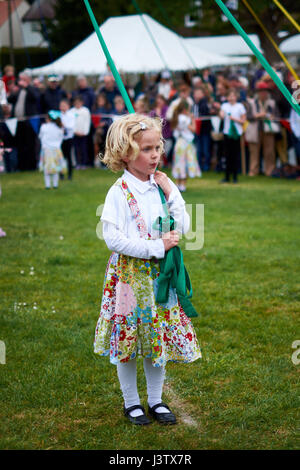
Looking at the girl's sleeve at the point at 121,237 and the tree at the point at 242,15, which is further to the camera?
the tree at the point at 242,15

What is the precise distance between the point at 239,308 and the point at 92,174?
10.7 meters

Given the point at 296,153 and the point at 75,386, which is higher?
the point at 296,153

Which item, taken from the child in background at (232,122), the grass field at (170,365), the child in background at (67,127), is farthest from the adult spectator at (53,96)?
the grass field at (170,365)

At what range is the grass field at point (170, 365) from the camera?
11.0 ft

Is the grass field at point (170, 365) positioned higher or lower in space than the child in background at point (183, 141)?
lower

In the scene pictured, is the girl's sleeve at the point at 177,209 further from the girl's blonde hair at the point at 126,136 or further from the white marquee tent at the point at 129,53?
the white marquee tent at the point at 129,53

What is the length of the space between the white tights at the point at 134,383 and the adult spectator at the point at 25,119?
527 inches

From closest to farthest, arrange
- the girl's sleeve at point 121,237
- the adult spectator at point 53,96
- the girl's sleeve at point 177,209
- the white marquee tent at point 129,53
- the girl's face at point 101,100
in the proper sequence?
1. the girl's sleeve at point 121,237
2. the girl's sleeve at point 177,209
3. the adult spectator at point 53,96
4. the girl's face at point 101,100
5. the white marquee tent at point 129,53

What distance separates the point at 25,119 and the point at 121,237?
13.4 m

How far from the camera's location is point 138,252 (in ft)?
10.4

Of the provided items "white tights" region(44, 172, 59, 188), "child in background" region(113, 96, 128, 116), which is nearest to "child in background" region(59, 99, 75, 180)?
"white tights" region(44, 172, 59, 188)

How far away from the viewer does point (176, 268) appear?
10.8 feet
